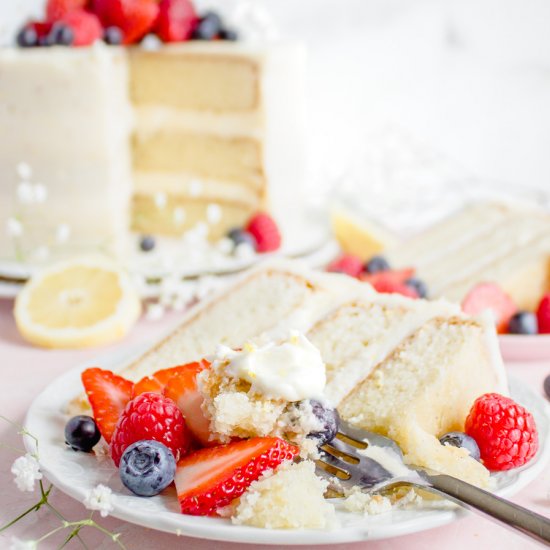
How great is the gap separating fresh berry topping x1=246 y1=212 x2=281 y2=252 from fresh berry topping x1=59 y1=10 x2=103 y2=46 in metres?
0.97

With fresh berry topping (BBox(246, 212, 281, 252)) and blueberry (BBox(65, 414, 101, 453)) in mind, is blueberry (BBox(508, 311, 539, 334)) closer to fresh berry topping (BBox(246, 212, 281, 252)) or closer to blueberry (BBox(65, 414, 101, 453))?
fresh berry topping (BBox(246, 212, 281, 252))

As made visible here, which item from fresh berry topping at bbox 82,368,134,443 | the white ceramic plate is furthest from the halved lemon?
fresh berry topping at bbox 82,368,134,443

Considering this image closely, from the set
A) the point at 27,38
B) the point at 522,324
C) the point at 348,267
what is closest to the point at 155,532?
the point at 522,324

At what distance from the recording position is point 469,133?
511 cm

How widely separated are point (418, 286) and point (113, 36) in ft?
5.22

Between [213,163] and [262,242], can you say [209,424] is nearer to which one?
[262,242]

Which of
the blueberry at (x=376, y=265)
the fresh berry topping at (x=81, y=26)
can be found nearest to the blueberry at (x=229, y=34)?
the fresh berry topping at (x=81, y=26)

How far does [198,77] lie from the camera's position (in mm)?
3902

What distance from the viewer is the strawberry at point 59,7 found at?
3.54 m

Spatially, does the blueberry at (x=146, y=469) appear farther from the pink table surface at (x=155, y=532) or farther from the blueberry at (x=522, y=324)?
the blueberry at (x=522, y=324)

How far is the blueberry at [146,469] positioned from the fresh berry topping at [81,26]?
2257 millimetres

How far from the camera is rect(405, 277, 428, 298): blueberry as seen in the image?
3.15m

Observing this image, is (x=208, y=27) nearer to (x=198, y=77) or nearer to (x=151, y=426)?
(x=198, y=77)

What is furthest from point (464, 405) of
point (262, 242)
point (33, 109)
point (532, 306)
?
point (33, 109)
